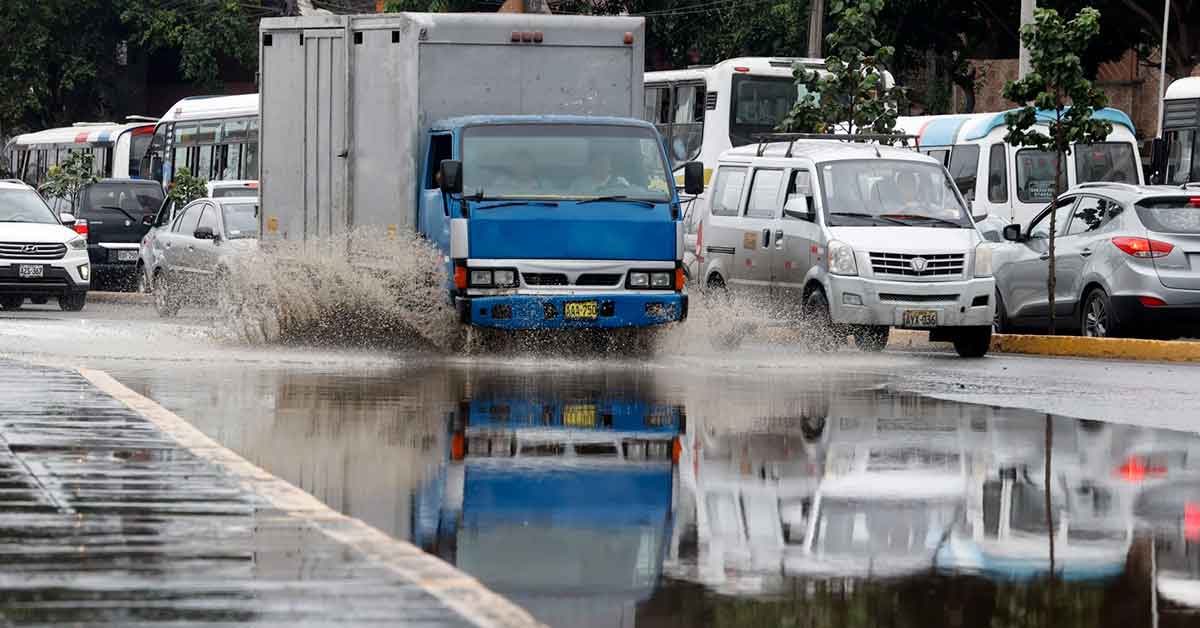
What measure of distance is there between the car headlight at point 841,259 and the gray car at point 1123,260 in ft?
8.90

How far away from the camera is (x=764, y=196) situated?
22.8m

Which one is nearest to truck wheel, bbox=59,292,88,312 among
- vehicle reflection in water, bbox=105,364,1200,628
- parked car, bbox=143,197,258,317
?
parked car, bbox=143,197,258,317

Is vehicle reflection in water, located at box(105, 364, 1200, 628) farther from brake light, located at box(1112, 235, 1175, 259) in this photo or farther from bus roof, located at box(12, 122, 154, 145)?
bus roof, located at box(12, 122, 154, 145)

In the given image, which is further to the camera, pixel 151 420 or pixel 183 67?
pixel 183 67

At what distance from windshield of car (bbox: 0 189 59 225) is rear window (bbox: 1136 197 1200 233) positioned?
1508 centimetres

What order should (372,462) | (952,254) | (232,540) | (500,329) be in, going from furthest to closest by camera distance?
1. (952,254)
2. (500,329)
3. (372,462)
4. (232,540)

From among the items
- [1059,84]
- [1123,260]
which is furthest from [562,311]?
[1059,84]

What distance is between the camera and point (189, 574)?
23.4ft

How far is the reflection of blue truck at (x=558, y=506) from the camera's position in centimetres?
734

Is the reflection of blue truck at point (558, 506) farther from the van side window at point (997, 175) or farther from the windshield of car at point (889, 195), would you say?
the van side window at point (997, 175)

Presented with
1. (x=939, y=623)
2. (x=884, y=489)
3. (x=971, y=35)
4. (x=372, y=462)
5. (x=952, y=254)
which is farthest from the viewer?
(x=971, y=35)

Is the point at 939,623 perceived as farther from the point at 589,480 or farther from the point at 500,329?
the point at 500,329

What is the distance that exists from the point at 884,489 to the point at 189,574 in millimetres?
3887

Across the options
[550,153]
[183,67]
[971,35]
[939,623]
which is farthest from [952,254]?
[183,67]
